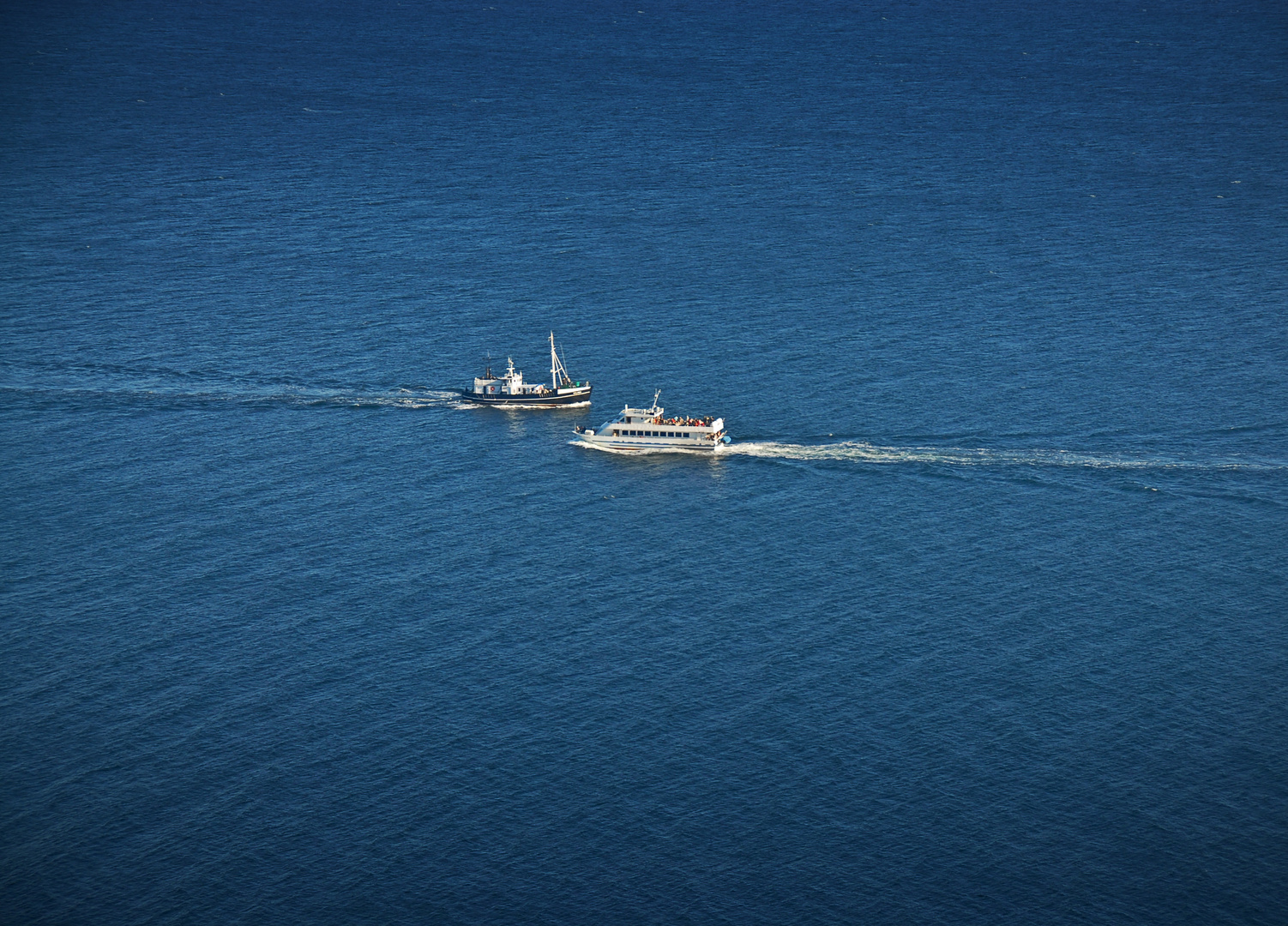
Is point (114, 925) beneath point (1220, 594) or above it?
beneath

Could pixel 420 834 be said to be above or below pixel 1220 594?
below

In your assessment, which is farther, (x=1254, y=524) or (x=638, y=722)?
(x=1254, y=524)

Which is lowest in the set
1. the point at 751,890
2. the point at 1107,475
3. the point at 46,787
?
the point at 751,890

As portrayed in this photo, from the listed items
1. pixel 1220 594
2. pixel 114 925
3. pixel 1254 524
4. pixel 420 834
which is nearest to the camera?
pixel 114 925

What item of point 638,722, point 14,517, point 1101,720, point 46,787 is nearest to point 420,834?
point 638,722

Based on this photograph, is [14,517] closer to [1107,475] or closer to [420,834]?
[420,834]

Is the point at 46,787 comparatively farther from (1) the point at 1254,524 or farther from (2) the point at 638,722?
(1) the point at 1254,524

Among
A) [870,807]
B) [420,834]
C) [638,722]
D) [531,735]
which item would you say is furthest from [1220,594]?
[420,834]

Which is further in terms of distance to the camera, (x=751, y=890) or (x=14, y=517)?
(x=14, y=517)

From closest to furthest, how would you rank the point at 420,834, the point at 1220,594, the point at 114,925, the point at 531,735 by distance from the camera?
the point at 114,925, the point at 420,834, the point at 531,735, the point at 1220,594
